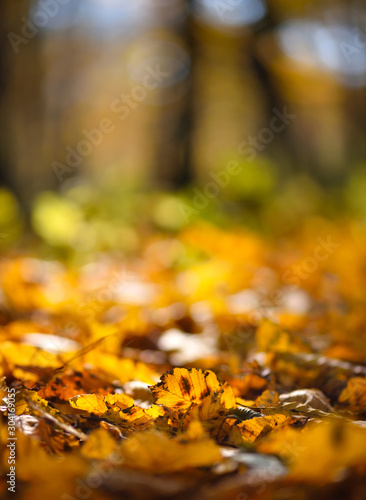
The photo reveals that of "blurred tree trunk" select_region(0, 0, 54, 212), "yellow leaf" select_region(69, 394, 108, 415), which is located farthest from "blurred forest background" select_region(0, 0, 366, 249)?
"yellow leaf" select_region(69, 394, 108, 415)

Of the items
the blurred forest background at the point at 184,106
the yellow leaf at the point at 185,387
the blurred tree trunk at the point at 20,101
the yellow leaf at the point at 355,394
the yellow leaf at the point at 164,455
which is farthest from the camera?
the blurred tree trunk at the point at 20,101

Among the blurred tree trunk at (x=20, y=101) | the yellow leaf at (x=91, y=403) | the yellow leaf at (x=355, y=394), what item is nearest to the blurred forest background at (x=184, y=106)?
the blurred tree trunk at (x=20, y=101)

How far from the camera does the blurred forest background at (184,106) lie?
3900 millimetres

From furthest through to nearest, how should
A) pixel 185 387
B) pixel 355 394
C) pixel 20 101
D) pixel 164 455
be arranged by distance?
pixel 20 101 < pixel 355 394 < pixel 185 387 < pixel 164 455

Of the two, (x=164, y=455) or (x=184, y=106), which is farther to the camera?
(x=184, y=106)

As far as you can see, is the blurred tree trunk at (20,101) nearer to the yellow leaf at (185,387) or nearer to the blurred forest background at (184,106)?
the blurred forest background at (184,106)

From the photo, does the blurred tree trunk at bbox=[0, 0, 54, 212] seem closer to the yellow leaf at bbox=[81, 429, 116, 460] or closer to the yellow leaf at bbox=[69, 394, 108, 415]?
the yellow leaf at bbox=[69, 394, 108, 415]

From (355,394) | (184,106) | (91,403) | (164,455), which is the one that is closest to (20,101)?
(184,106)

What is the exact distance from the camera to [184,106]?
545 centimetres

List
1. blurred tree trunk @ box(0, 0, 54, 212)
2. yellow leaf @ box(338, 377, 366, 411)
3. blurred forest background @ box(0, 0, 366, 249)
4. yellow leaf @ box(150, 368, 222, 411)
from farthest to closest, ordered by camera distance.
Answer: blurred tree trunk @ box(0, 0, 54, 212) → blurred forest background @ box(0, 0, 366, 249) → yellow leaf @ box(338, 377, 366, 411) → yellow leaf @ box(150, 368, 222, 411)

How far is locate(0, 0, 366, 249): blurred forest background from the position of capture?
3.90 m

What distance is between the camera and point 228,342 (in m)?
1.50

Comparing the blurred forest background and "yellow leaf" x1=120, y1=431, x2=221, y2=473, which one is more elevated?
"yellow leaf" x1=120, y1=431, x2=221, y2=473

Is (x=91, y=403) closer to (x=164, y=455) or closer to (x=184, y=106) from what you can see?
(x=164, y=455)
